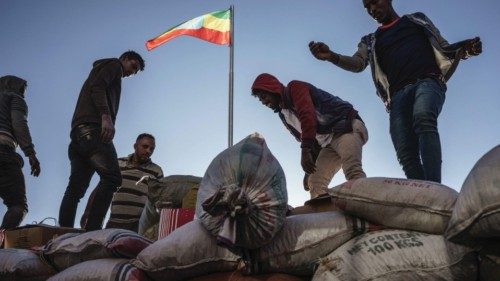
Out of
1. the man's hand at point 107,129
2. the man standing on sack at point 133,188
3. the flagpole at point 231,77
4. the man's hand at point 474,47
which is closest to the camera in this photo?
the man's hand at point 474,47

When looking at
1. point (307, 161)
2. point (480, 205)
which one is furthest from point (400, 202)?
point (307, 161)

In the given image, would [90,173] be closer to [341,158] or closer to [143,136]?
[143,136]

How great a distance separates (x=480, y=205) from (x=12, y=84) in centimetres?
379

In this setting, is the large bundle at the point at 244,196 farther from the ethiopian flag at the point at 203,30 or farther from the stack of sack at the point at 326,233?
the ethiopian flag at the point at 203,30

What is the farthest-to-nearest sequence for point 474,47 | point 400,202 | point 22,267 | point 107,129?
point 107,129
point 474,47
point 22,267
point 400,202

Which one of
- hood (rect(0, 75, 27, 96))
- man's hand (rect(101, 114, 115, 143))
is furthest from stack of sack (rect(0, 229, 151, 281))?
hood (rect(0, 75, 27, 96))

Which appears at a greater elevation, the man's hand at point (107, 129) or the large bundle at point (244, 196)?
the man's hand at point (107, 129)

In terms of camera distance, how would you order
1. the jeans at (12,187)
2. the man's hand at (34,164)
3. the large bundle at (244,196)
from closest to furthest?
the large bundle at (244,196) < the jeans at (12,187) < the man's hand at (34,164)

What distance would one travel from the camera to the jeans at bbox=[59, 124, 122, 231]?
3.35 meters

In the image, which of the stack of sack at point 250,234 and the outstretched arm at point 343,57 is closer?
the stack of sack at point 250,234

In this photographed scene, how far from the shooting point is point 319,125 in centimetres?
299

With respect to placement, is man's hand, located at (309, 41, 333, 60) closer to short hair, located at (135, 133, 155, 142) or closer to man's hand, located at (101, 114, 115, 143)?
man's hand, located at (101, 114, 115, 143)

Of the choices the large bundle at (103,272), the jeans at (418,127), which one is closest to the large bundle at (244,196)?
the large bundle at (103,272)

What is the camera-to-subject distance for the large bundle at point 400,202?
5.36ft
